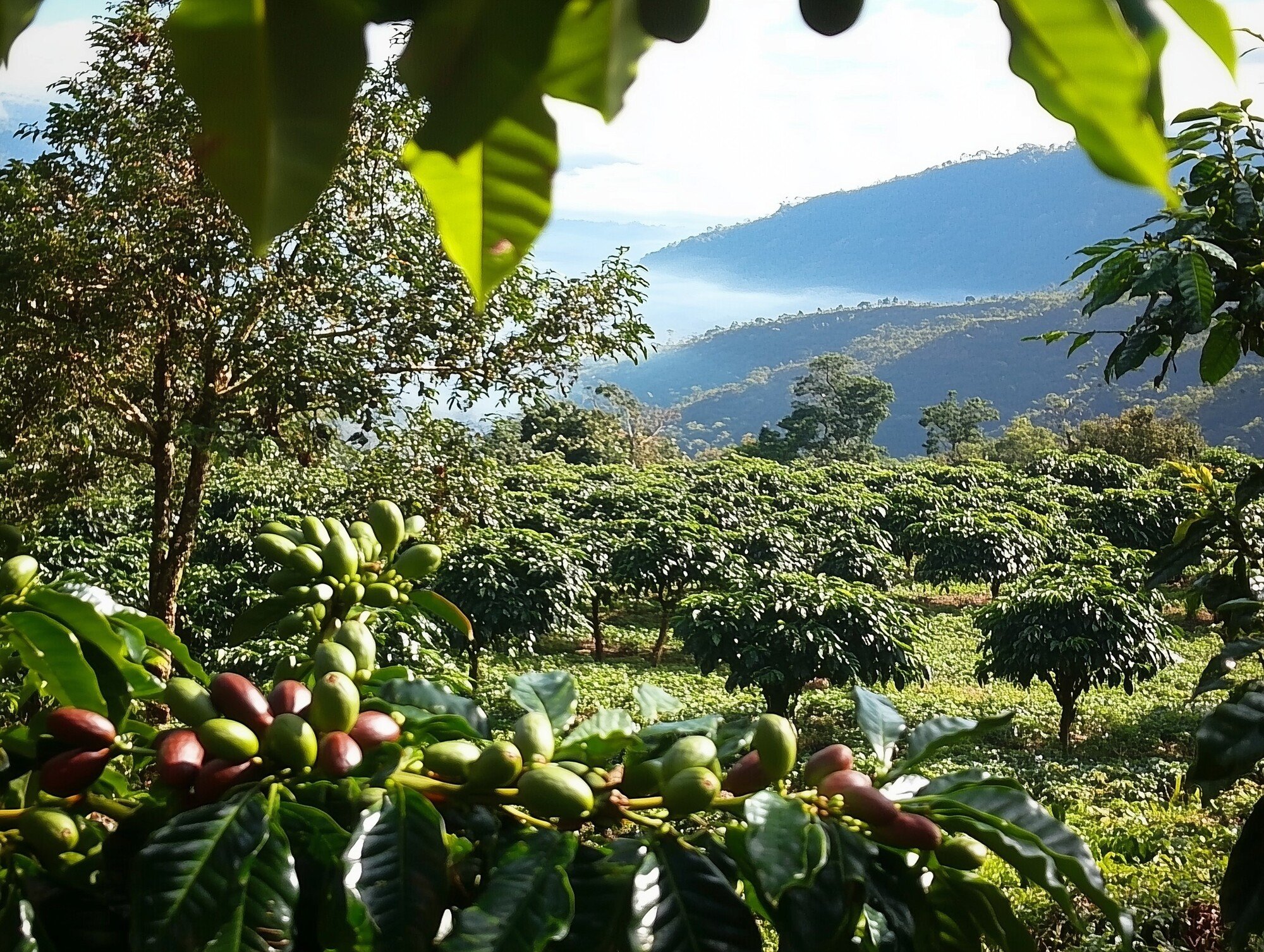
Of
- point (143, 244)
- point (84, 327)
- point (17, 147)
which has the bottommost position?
point (84, 327)

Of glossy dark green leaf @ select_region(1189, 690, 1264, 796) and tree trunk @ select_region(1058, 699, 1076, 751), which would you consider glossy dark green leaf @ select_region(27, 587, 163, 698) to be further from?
tree trunk @ select_region(1058, 699, 1076, 751)

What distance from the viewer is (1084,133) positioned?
200 mm

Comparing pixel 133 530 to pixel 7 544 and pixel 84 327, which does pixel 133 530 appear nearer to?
pixel 84 327

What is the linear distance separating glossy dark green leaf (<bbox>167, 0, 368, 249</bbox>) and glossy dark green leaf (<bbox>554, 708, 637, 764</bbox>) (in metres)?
0.43

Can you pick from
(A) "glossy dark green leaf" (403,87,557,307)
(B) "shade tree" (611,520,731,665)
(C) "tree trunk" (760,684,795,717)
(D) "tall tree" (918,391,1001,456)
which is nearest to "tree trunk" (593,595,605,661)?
(B) "shade tree" (611,520,731,665)

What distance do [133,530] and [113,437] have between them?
2.96 meters

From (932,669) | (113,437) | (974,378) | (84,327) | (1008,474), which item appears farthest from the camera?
(974,378)

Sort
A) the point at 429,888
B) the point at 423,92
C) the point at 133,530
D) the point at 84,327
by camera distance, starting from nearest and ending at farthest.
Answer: the point at 423,92 → the point at 429,888 → the point at 84,327 → the point at 133,530

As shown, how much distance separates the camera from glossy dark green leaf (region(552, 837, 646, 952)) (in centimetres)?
49

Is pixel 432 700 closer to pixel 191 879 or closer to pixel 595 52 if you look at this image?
pixel 191 879

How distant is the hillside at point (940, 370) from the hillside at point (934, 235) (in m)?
31.4

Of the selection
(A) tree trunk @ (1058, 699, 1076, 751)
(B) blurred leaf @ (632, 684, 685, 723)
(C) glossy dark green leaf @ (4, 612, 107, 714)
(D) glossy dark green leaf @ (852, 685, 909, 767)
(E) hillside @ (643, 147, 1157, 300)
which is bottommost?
(A) tree trunk @ (1058, 699, 1076, 751)

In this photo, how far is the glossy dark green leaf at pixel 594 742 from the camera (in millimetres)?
583

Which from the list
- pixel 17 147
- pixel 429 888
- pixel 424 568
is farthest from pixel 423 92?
pixel 17 147
